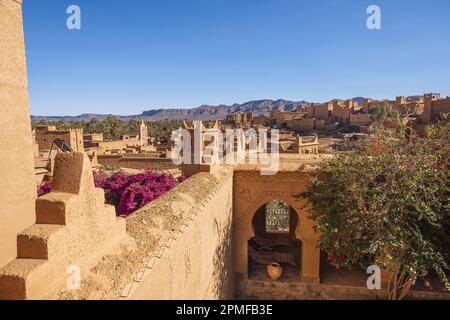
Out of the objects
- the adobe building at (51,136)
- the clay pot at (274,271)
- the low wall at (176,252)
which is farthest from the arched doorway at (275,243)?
the adobe building at (51,136)


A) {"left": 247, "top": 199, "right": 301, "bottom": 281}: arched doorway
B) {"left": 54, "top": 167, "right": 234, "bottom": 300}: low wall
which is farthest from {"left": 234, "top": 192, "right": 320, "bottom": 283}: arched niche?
{"left": 54, "top": 167, "right": 234, "bottom": 300}: low wall

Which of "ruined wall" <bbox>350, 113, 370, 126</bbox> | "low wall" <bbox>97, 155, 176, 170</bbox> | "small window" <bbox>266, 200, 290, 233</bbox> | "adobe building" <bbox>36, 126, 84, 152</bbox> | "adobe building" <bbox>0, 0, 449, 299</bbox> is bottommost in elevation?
"small window" <bbox>266, 200, 290, 233</bbox>

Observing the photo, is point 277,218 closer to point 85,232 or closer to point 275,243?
point 275,243

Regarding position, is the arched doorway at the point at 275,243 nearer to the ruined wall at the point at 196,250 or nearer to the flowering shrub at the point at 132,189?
the ruined wall at the point at 196,250

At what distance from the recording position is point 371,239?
22.2 ft

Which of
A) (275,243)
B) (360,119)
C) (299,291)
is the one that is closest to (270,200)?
(299,291)

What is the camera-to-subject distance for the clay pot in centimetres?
939

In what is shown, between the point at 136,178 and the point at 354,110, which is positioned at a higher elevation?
the point at 354,110

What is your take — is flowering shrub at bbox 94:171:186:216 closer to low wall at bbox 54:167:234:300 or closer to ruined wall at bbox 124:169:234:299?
ruined wall at bbox 124:169:234:299

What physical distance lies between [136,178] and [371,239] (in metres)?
6.79

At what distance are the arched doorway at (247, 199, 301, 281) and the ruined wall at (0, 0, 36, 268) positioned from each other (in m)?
6.85

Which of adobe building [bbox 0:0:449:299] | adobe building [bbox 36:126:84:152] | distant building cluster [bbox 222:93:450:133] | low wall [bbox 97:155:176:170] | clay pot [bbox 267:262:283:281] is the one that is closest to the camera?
adobe building [bbox 0:0:449:299]
